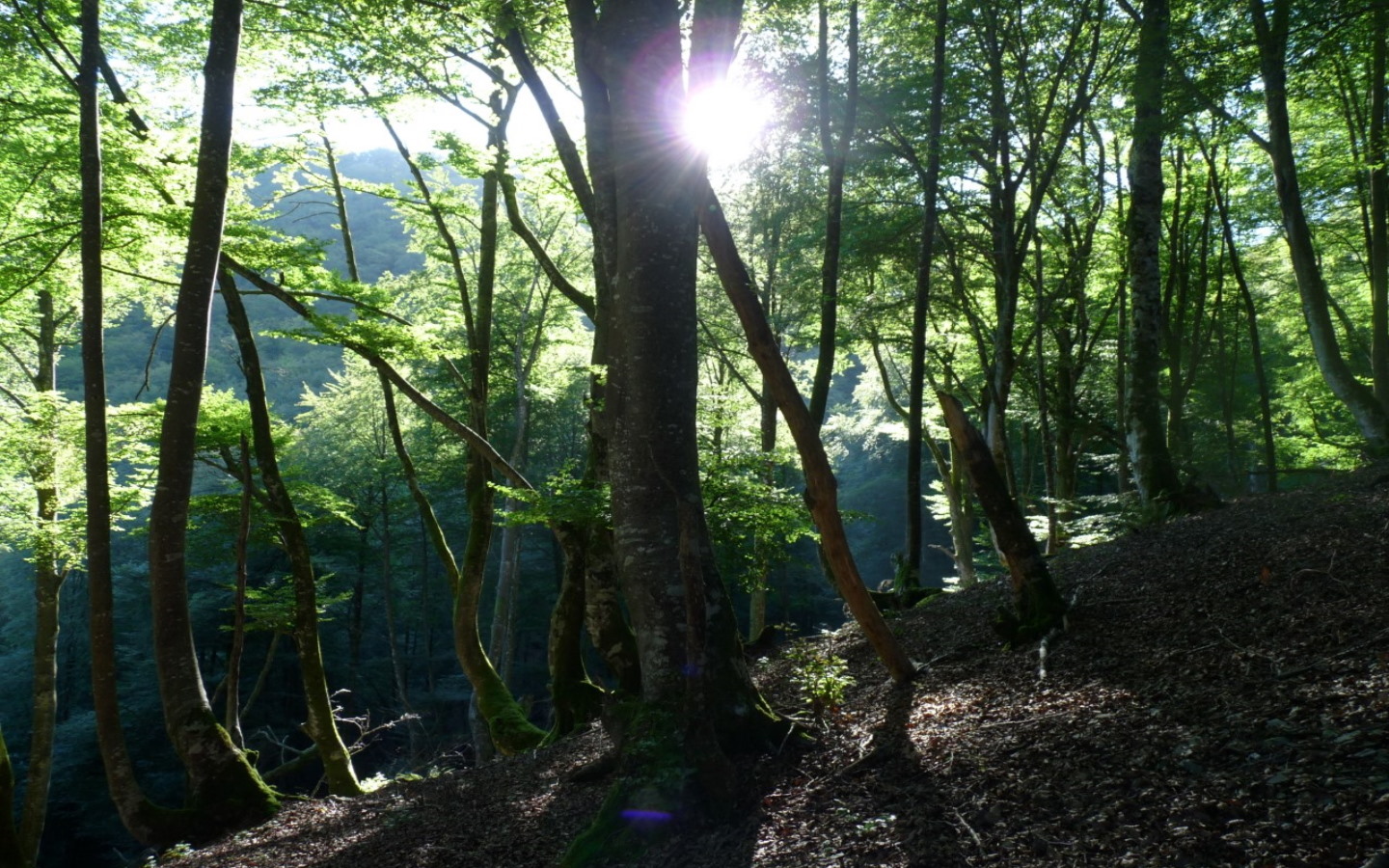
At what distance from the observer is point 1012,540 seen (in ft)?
19.1

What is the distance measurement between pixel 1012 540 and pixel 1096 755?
2639 mm

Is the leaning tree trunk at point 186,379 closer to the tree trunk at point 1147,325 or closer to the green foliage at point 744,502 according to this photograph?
the green foliage at point 744,502

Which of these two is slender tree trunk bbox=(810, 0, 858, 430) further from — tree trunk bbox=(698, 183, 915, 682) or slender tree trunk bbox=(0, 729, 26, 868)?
slender tree trunk bbox=(0, 729, 26, 868)

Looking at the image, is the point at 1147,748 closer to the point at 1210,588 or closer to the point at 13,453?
the point at 1210,588

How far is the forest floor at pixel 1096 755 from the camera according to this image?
263 cm

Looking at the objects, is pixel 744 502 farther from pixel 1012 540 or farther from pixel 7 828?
pixel 7 828

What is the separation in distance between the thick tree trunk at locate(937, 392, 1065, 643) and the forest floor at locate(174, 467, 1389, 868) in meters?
0.23

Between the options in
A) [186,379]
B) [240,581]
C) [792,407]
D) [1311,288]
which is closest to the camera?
[792,407]

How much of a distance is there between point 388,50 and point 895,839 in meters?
9.45

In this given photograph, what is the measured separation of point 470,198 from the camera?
45.2 ft

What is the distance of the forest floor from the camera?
2.63m

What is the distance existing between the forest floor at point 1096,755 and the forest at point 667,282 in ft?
1.43

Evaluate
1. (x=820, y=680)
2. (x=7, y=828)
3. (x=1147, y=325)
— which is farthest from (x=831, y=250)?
(x=7, y=828)

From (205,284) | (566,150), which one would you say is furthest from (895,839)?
(566,150)
